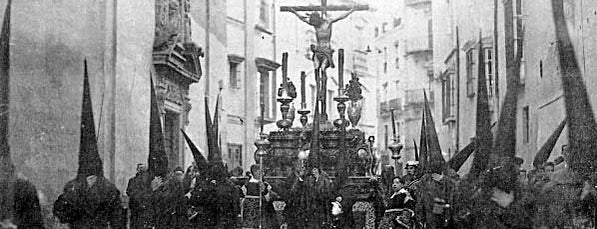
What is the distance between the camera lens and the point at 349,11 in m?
16.6

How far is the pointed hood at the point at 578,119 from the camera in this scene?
28.7ft

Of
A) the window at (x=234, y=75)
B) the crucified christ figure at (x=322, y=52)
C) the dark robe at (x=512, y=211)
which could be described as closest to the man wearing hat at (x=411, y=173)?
the dark robe at (x=512, y=211)

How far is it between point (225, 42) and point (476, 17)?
6170 mm

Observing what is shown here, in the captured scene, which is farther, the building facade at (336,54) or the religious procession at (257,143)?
the building facade at (336,54)

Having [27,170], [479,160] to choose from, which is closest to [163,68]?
[27,170]

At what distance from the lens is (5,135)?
8.86 metres

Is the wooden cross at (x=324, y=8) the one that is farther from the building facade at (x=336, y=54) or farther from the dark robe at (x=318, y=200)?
the building facade at (x=336, y=54)

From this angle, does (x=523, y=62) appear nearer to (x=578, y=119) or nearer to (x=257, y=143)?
(x=578, y=119)

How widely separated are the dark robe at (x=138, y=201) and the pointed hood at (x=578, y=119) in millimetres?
4944

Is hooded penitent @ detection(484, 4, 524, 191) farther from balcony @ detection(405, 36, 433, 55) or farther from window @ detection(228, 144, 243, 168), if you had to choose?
balcony @ detection(405, 36, 433, 55)

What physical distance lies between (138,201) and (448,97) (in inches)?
543

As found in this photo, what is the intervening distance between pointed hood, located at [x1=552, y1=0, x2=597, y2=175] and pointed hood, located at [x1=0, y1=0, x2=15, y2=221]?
5801mm

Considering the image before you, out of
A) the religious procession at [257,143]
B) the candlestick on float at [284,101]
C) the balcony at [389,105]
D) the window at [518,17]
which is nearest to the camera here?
the religious procession at [257,143]

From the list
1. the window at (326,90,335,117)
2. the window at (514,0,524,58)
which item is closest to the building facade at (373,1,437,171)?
the window at (326,90,335,117)
